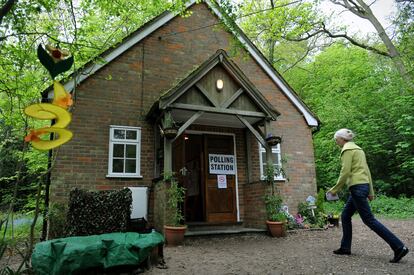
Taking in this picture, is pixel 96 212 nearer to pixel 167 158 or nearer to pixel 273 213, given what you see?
pixel 167 158

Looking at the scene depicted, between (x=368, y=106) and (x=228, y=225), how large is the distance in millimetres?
12826

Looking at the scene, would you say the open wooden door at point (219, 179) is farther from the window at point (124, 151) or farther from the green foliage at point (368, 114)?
the green foliage at point (368, 114)

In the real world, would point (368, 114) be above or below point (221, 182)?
above

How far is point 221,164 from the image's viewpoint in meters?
9.12

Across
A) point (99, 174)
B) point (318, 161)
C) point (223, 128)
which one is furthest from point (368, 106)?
point (99, 174)

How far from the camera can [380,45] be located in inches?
775

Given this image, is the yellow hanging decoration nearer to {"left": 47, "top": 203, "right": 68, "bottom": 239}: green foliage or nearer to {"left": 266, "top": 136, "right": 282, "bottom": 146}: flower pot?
{"left": 47, "top": 203, "right": 68, "bottom": 239}: green foliage

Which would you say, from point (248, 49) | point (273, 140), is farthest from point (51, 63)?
point (248, 49)

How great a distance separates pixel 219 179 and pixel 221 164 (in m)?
0.45

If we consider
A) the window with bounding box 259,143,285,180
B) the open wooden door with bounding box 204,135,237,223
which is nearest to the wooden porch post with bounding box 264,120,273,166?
the window with bounding box 259,143,285,180

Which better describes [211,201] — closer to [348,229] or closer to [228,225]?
[228,225]

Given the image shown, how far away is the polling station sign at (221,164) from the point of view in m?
9.03

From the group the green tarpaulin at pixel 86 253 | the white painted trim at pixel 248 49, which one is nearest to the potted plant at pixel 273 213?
the white painted trim at pixel 248 49

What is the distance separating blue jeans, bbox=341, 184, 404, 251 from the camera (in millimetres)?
4379
